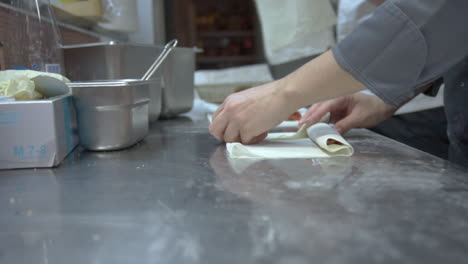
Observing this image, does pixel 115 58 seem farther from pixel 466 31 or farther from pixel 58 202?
pixel 466 31

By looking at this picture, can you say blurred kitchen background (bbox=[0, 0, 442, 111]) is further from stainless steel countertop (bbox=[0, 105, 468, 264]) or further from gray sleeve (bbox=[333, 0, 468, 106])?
gray sleeve (bbox=[333, 0, 468, 106])

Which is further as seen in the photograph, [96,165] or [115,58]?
[115,58]

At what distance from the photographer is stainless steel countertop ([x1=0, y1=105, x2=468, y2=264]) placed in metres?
0.30

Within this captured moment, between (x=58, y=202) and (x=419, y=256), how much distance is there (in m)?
0.39

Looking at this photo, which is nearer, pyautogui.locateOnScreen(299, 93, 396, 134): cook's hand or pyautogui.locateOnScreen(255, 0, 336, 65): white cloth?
pyautogui.locateOnScreen(299, 93, 396, 134): cook's hand

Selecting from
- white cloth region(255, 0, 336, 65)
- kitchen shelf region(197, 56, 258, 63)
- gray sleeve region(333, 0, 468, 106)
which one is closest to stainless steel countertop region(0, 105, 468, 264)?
gray sleeve region(333, 0, 468, 106)

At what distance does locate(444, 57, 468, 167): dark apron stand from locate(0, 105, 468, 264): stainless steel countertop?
32 centimetres

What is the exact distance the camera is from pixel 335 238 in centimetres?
32

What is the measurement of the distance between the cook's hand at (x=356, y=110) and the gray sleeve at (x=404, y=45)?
32cm

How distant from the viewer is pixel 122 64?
3.11ft

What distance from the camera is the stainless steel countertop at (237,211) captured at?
0.98 feet

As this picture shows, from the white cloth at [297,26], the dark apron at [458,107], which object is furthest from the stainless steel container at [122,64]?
the dark apron at [458,107]

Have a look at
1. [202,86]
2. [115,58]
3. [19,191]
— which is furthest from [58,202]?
[202,86]

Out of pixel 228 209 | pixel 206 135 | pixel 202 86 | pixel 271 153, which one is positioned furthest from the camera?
pixel 202 86
